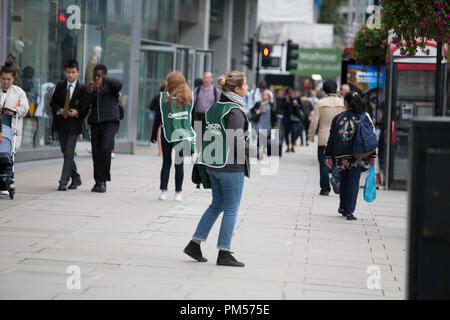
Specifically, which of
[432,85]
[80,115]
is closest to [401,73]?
[432,85]

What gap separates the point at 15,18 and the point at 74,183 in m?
4.53

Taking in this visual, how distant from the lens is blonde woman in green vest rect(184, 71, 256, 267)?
723 cm

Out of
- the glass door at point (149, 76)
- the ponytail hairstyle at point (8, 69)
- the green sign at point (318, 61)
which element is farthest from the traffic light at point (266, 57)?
the green sign at point (318, 61)

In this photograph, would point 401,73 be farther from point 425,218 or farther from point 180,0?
point 180,0

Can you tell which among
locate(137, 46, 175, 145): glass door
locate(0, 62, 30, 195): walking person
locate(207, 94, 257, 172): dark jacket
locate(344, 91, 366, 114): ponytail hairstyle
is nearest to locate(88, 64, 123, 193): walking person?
locate(0, 62, 30, 195): walking person

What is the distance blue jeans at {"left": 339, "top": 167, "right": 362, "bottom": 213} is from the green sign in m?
32.4

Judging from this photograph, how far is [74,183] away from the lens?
1252 centimetres

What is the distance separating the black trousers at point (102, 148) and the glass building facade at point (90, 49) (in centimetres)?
88

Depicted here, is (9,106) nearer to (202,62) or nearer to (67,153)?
(67,153)

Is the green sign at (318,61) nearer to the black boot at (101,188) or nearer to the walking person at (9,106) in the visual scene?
the black boot at (101,188)

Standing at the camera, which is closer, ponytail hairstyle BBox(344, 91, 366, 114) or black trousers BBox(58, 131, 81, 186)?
ponytail hairstyle BBox(344, 91, 366, 114)

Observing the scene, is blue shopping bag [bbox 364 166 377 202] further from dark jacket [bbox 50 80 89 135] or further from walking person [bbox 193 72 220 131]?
walking person [bbox 193 72 220 131]

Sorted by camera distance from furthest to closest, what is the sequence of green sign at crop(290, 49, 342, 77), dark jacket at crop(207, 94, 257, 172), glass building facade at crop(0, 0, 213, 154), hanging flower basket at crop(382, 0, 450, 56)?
green sign at crop(290, 49, 342, 77)
glass building facade at crop(0, 0, 213, 154)
hanging flower basket at crop(382, 0, 450, 56)
dark jacket at crop(207, 94, 257, 172)

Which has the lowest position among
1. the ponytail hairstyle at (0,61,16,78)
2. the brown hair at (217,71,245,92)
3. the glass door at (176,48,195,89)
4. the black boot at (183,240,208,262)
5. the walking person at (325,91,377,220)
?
the black boot at (183,240,208,262)
